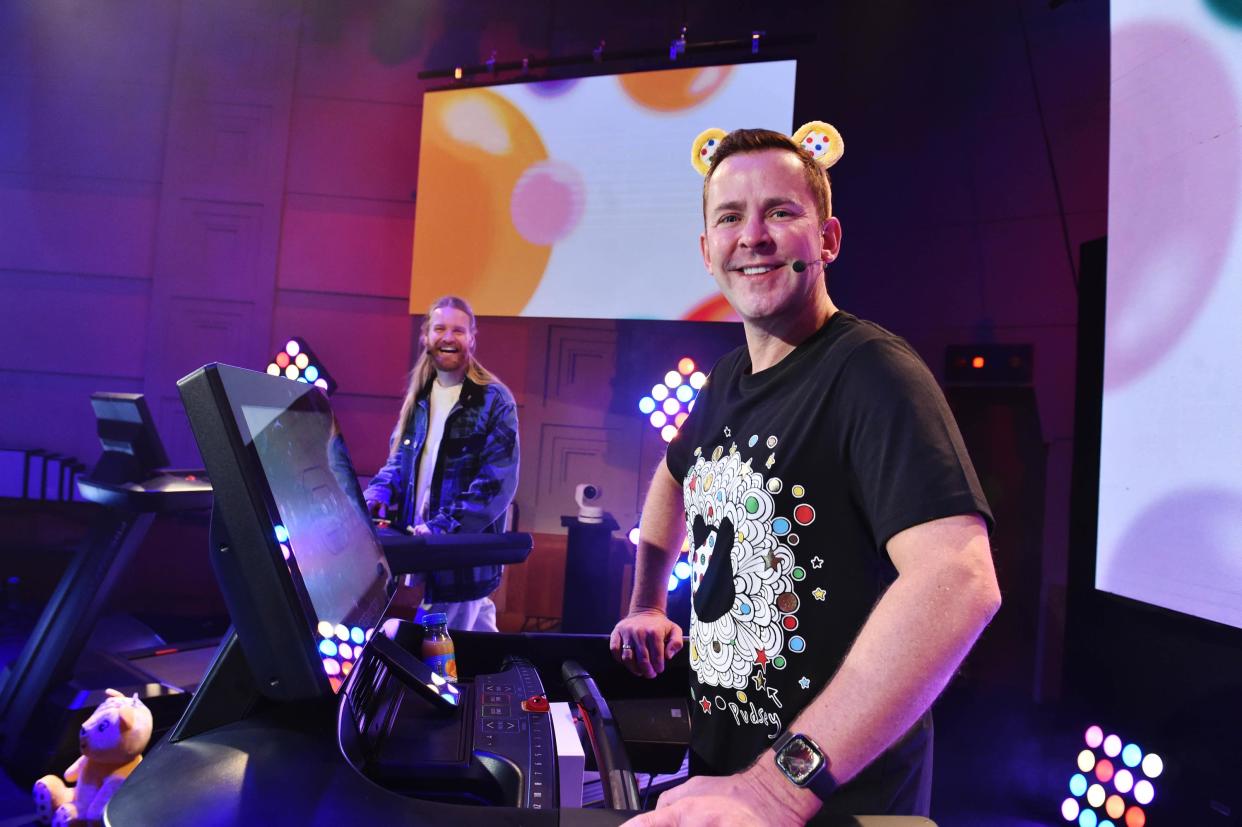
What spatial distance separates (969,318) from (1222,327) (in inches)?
86.2

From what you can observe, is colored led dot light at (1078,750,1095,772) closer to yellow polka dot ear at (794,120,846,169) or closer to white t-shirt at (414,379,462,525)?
yellow polka dot ear at (794,120,846,169)

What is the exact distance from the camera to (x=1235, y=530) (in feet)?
5.79

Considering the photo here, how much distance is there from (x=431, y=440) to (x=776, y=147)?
217 cm

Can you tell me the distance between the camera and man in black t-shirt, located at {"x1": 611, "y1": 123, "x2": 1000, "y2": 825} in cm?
67

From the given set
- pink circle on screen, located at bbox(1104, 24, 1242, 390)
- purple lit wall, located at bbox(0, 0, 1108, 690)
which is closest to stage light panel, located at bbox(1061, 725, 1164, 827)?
pink circle on screen, located at bbox(1104, 24, 1242, 390)

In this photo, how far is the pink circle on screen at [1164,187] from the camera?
189 cm

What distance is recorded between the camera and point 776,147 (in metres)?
1.03

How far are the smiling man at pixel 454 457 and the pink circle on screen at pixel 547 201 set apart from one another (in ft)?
4.41

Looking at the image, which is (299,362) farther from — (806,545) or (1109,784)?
(1109,784)

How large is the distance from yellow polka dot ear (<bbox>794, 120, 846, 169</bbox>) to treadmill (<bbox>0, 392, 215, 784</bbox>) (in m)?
2.26

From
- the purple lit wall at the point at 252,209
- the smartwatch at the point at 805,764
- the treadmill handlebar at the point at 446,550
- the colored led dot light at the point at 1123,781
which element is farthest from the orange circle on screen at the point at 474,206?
the smartwatch at the point at 805,764

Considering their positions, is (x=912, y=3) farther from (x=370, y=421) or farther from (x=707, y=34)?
(x=370, y=421)

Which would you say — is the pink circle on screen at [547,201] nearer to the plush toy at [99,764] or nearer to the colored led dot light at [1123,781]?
the plush toy at [99,764]

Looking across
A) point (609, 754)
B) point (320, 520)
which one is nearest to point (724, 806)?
point (609, 754)
